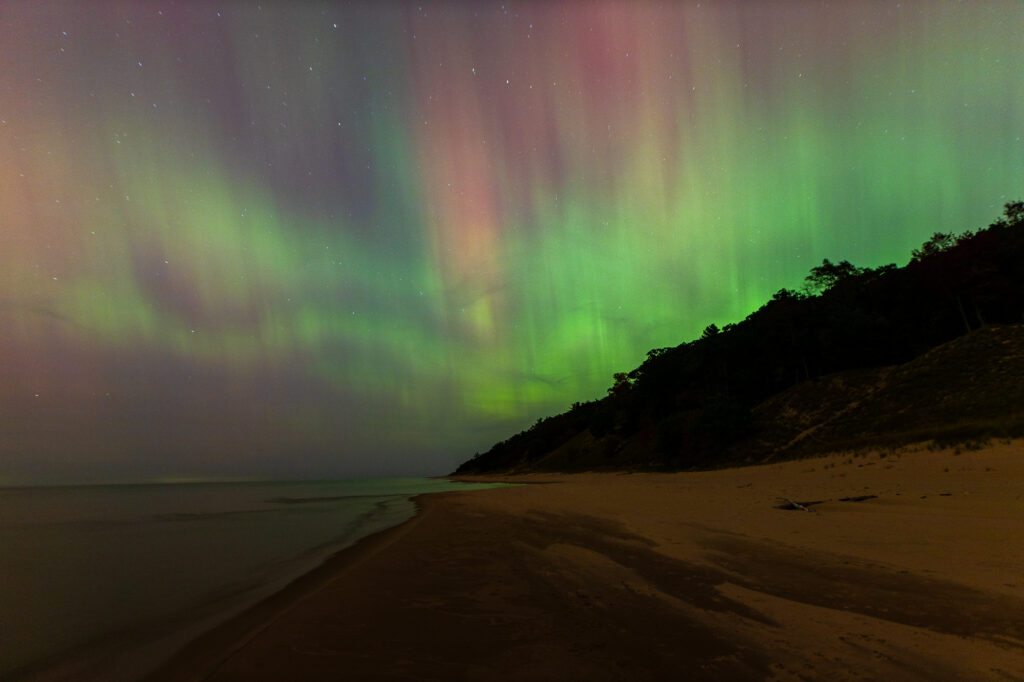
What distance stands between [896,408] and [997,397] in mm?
7885

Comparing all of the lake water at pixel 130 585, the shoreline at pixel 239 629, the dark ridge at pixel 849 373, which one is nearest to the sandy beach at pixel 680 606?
the shoreline at pixel 239 629

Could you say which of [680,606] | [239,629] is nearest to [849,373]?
[680,606]

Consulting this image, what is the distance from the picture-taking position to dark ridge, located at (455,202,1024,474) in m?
33.8

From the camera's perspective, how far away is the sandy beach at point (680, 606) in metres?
4.90

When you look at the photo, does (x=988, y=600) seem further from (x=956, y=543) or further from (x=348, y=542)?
(x=348, y=542)

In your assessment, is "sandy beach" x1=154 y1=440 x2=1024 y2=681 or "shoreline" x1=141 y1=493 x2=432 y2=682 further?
"shoreline" x1=141 y1=493 x2=432 y2=682

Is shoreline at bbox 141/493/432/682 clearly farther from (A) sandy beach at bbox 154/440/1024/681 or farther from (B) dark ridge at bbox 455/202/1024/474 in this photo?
(B) dark ridge at bbox 455/202/1024/474

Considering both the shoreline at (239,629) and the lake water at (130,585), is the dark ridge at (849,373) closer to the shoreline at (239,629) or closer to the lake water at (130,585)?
the shoreline at (239,629)

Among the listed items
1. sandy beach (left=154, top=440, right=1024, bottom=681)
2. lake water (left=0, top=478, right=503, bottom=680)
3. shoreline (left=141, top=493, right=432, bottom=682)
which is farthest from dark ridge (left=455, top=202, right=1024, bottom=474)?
lake water (left=0, top=478, right=503, bottom=680)

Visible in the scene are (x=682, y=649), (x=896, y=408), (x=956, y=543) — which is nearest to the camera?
(x=682, y=649)

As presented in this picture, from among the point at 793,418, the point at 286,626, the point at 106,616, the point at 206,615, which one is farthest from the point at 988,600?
the point at 793,418

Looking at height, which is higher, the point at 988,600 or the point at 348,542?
the point at 988,600

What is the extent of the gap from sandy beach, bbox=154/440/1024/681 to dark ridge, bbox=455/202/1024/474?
19.0 metres

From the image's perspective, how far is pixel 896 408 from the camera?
3688 centimetres
